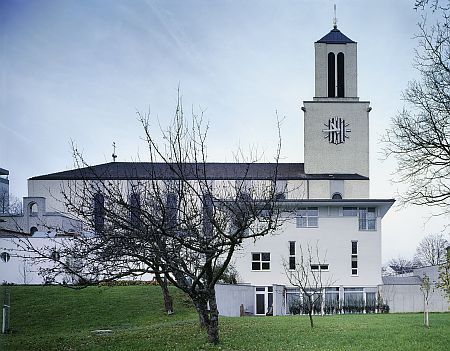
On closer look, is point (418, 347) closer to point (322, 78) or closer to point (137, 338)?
point (137, 338)

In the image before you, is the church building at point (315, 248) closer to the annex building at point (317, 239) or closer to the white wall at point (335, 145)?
the annex building at point (317, 239)

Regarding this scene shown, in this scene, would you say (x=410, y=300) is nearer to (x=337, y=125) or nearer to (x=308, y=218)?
(x=308, y=218)

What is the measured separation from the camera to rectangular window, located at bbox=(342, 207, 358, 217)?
44406 mm

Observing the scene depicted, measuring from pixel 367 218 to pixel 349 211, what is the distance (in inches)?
47.8

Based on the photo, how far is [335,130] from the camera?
192 ft

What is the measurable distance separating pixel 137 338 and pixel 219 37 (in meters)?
8.63

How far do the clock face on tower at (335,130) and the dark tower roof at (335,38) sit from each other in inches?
247

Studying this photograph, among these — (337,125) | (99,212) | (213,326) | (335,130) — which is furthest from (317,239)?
(99,212)

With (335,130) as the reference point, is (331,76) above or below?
above

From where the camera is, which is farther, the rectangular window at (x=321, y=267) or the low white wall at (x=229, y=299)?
the rectangular window at (x=321, y=267)

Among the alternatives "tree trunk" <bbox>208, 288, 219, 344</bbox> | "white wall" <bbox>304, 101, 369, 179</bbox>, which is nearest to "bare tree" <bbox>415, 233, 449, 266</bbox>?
"white wall" <bbox>304, 101, 369, 179</bbox>

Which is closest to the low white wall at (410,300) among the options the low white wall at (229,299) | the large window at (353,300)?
the large window at (353,300)

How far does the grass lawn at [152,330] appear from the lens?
57.5 ft

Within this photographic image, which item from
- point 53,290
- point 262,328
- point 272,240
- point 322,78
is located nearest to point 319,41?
point 322,78
